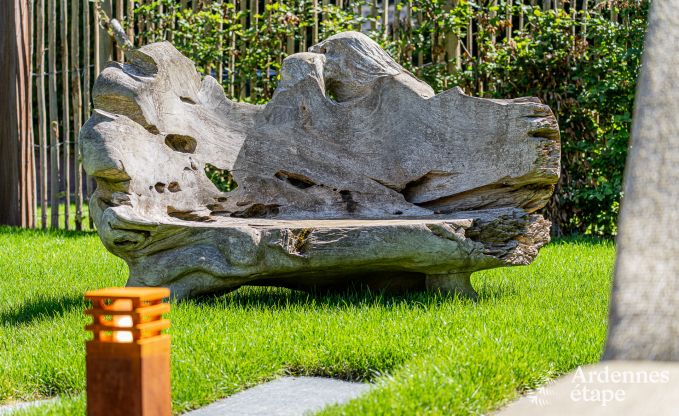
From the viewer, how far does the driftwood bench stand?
4.65m

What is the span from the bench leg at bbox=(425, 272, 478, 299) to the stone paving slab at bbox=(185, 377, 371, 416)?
149 centimetres

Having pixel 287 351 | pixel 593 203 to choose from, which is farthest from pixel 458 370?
pixel 593 203

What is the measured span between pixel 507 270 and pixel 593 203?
7.05 feet

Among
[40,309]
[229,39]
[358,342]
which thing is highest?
[229,39]

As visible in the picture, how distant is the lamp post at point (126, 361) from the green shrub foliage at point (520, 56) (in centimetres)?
575

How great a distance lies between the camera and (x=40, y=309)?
192 inches

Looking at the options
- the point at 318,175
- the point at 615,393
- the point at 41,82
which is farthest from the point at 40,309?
the point at 41,82

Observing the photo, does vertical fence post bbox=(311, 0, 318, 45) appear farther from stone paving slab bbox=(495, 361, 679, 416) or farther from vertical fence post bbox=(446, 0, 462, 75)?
stone paving slab bbox=(495, 361, 679, 416)

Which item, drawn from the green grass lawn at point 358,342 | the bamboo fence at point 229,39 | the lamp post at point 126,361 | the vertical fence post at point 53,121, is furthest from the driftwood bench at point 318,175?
the vertical fence post at point 53,121

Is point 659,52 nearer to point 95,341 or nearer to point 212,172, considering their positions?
point 95,341

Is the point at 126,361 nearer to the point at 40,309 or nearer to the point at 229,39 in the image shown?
the point at 40,309

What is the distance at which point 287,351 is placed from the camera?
375 centimetres

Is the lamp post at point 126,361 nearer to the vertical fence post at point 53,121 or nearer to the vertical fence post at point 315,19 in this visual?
the vertical fence post at point 315,19

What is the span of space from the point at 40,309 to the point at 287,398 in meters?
2.12
